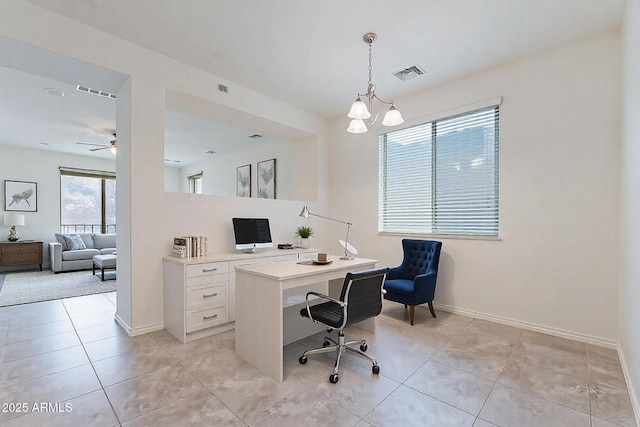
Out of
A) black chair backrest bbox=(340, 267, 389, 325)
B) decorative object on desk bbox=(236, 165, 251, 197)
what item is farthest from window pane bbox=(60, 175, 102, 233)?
black chair backrest bbox=(340, 267, 389, 325)

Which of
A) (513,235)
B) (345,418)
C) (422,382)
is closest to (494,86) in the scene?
(513,235)

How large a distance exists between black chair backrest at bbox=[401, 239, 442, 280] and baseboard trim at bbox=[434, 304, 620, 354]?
1.89ft

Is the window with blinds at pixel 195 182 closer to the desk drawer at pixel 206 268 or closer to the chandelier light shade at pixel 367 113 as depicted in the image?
the desk drawer at pixel 206 268

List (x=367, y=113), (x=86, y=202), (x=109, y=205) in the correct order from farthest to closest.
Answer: (x=109, y=205) → (x=86, y=202) → (x=367, y=113)

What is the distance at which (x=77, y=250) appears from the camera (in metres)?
6.66

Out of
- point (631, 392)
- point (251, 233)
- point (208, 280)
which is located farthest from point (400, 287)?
point (208, 280)

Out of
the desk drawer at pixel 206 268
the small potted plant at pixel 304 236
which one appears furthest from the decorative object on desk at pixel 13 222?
the small potted plant at pixel 304 236

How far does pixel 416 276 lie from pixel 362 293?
163 centimetres

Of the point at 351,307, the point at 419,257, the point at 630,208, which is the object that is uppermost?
the point at 630,208

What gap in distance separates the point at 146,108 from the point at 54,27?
34.9 inches

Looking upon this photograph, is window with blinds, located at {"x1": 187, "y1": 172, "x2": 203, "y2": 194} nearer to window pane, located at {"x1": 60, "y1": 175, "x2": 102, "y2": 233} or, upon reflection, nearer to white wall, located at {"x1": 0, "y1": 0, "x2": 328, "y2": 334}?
window pane, located at {"x1": 60, "y1": 175, "x2": 102, "y2": 233}

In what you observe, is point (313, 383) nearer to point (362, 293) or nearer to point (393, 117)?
point (362, 293)

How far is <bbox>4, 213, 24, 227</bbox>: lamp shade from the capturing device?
631cm

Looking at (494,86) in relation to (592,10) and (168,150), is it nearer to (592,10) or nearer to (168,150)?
(592,10)
